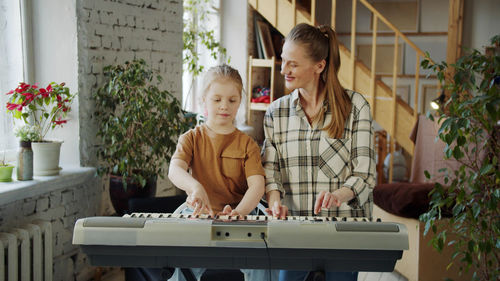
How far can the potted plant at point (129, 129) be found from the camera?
283 cm

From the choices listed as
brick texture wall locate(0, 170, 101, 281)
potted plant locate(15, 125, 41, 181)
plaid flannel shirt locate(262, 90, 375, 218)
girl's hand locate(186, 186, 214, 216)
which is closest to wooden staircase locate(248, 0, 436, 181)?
brick texture wall locate(0, 170, 101, 281)

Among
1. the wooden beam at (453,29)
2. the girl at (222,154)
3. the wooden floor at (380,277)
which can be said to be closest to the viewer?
the girl at (222,154)

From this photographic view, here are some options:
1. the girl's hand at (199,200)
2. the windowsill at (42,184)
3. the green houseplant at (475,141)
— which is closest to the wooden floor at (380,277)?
the green houseplant at (475,141)

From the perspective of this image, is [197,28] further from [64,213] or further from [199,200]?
[199,200]

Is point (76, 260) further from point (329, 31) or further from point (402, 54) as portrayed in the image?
point (402, 54)

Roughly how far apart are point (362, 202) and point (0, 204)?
1.55 meters

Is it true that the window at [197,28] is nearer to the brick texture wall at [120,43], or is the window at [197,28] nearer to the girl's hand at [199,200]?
the brick texture wall at [120,43]

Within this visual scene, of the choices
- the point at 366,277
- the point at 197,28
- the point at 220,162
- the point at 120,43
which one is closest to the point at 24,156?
the point at 120,43

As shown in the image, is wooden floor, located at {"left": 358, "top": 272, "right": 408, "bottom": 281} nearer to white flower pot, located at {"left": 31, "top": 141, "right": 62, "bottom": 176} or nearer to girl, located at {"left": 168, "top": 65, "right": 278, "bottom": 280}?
girl, located at {"left": 168, "top": 65, "right": 278, "bottom": 280}

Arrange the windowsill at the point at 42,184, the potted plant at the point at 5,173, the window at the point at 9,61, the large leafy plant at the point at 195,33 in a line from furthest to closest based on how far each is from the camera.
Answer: the large leafy plant at the point at 195,33, the window at the point at 9,61, the potted plant at the point at 5,173, the windowsill at the point at 42,184

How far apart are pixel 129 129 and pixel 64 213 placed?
2.01 feet

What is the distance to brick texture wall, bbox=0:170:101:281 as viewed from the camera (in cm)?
247

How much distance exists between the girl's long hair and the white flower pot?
1519 millimetres

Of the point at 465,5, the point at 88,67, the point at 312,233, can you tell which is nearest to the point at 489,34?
the point at 465,5
